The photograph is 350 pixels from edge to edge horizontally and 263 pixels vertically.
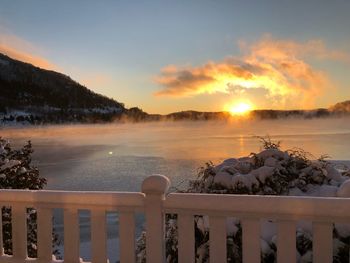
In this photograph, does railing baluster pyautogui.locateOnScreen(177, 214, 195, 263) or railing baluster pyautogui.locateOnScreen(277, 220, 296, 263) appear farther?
railing baluster pyautogui.locateOnScreen(177, 214, 195, 263)

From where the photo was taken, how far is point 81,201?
11.4 feet

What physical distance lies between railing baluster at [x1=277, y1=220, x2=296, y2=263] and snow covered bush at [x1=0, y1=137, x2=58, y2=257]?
4.86 m

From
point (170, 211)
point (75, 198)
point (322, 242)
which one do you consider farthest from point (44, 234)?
point (322, 242)

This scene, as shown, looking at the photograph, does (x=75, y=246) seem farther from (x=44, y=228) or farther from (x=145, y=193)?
(x=145, y=193)

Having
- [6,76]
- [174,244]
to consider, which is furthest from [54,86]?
[174,244]

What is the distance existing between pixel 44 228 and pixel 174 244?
1.58 m

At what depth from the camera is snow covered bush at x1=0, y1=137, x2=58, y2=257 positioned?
23.5 ft

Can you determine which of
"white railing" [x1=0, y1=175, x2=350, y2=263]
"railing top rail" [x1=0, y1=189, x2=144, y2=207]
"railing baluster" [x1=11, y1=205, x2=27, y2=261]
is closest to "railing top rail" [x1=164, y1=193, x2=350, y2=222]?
"white railing" [x1=0, y1=175, x2=350, y2=263]

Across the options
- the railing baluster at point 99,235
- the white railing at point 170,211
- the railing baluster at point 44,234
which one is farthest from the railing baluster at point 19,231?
the railing baluster at point 99,235

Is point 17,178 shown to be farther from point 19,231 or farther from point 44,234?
point 44,234

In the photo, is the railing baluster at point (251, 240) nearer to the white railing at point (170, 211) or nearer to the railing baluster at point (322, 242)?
the white railing at point (170, 211)

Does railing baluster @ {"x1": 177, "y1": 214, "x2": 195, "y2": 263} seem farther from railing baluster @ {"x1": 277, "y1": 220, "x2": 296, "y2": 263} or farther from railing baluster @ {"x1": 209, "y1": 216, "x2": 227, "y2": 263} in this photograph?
railing baluster @ {"x1": 277, "y1": 220, "x2": 296, "y2": 263}

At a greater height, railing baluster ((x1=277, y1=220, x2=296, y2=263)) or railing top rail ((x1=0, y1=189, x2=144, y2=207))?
railing top rail ((x1=0, y1=189, x2=144, y2=207))

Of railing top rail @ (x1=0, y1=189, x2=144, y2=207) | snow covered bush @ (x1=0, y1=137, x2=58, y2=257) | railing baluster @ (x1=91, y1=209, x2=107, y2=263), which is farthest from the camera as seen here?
snow covered bush @ (x1=0, y1=137, x2=58, y2=257)
